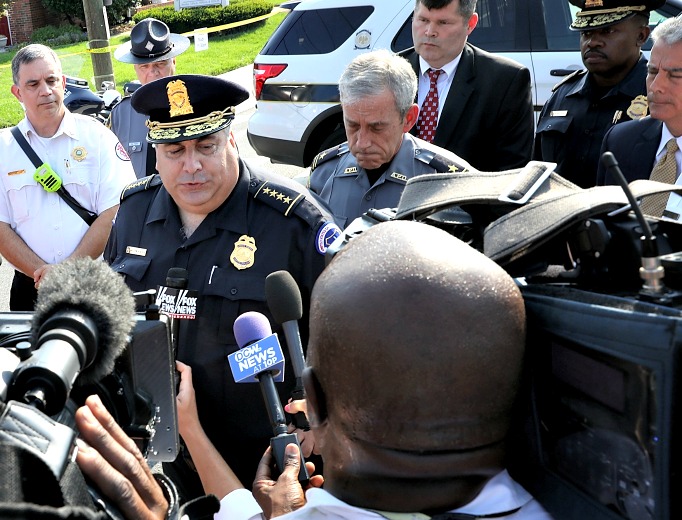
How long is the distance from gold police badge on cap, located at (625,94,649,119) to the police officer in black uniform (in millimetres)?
18

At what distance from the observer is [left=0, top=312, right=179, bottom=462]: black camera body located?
77.9 inches

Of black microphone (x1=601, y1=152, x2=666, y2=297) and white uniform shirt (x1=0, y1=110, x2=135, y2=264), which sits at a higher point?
black microphone (x1=601, y1=152, x2=666, y2=297)

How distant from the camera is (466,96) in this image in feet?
15.1

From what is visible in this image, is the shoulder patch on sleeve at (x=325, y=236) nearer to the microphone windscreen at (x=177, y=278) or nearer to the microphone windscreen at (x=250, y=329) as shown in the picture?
the microphone windscreen at (x=177, y=278)

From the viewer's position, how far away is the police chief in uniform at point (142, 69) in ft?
17.9

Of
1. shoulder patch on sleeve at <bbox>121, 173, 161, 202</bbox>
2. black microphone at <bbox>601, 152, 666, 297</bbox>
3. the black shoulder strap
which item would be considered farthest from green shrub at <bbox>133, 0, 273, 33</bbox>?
black microphone at <bbox>601, 152, 666, 297</bbox>

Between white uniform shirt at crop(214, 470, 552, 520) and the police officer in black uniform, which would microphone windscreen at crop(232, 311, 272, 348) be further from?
the police officer in black uniform

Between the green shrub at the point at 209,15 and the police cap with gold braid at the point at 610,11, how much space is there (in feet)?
67.2

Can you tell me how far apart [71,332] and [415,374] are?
2.24 ft

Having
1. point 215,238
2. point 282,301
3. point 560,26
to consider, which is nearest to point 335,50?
point 560,26

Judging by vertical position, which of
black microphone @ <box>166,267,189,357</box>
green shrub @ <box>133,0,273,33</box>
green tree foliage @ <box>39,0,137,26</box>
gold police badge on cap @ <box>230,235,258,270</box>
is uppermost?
gold police badge on cap @ <box>230,235,258,270</box>

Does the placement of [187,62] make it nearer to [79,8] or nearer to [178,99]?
[79,8]

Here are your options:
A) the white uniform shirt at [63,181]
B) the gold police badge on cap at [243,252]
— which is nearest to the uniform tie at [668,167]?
the gold police badge on cap at [243,252]

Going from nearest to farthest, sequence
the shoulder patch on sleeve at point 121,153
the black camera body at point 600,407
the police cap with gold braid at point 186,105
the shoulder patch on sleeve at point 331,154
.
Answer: the black camera body at point 600,407 < the police cap with gold braid at point 186,105 < the shoulder patch on sleeve at point 331,154 < the shoulder patch on sleeve at point 121,153
